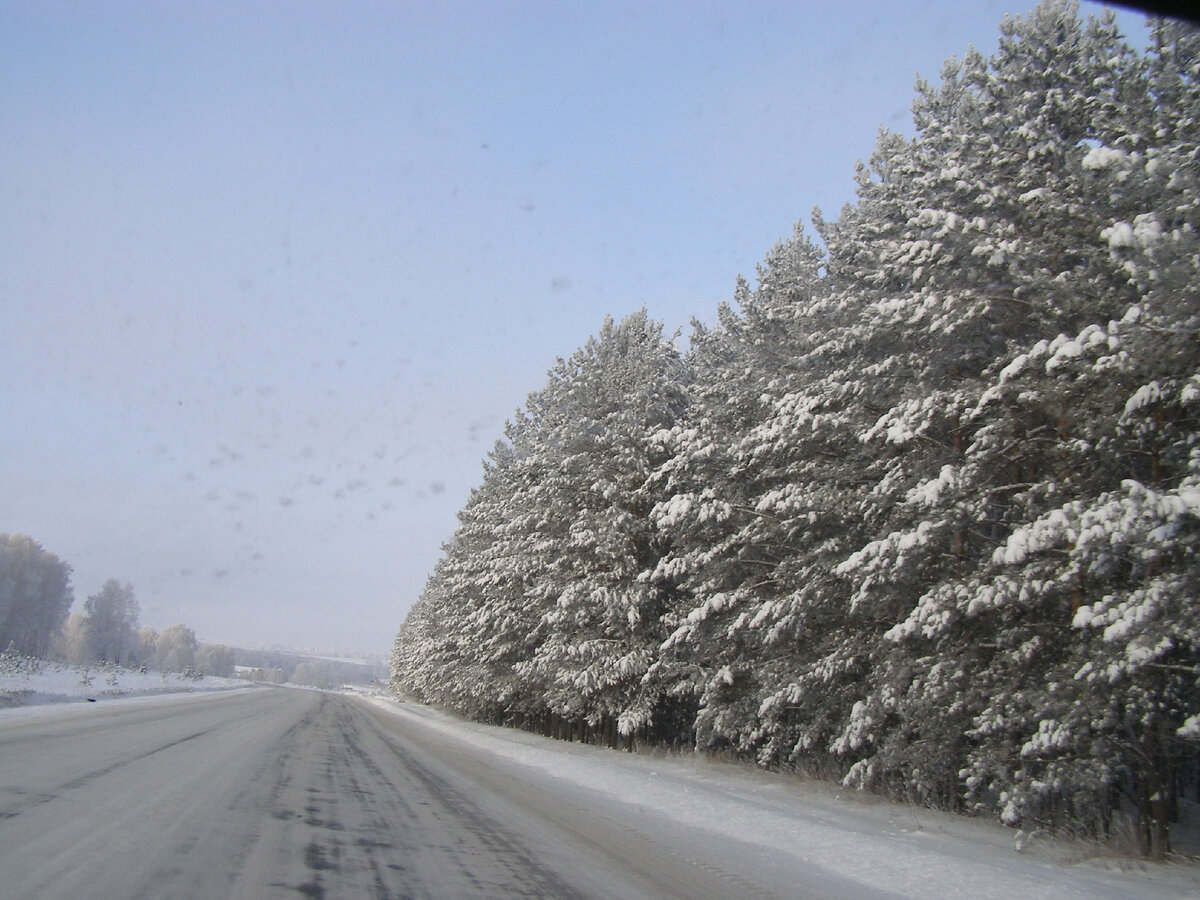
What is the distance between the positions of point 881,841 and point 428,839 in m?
5.59

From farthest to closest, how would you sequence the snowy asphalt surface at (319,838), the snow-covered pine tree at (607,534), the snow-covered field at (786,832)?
1. the snow-covered pine tree at (607,534)
2. the snow-covered field at (786,832)
3. the snowy asphalt surface at (319,838)

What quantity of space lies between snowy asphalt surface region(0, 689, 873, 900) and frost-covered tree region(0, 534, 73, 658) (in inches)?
4297

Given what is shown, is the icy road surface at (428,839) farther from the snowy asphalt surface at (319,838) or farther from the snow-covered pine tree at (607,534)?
the snow-covered pine tree at (607,534)

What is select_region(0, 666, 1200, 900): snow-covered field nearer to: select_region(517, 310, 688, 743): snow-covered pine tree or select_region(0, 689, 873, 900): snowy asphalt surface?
select_region(0, 689, 873, 900): snowy asphalt surface

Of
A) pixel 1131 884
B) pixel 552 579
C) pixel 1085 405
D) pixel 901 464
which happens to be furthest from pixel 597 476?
pixel 1131 884

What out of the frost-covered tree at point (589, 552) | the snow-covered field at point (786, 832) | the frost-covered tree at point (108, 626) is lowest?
the frost-covered tree at point (108, 626)

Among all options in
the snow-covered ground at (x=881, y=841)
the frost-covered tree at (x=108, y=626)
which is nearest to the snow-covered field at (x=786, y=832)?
the snow-covered ground at (x=881, y=841)

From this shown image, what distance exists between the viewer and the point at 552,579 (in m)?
23.6

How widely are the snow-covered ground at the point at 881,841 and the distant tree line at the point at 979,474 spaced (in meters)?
0.61

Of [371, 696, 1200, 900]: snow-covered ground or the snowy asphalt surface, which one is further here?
[371, 696, 1200, 900]: snow-covered ground

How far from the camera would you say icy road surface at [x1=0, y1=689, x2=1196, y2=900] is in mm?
5324

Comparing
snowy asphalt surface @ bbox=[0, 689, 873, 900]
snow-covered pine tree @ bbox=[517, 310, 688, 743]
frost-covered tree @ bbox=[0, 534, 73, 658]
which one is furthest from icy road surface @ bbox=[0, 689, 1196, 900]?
frost-covered tree @ bbox=[0, 534, 73, 658]

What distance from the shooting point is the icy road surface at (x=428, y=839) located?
17.5 feet

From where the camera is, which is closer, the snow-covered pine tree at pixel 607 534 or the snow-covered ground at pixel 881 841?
Result: the snow-covered ground at pixel 881 841
